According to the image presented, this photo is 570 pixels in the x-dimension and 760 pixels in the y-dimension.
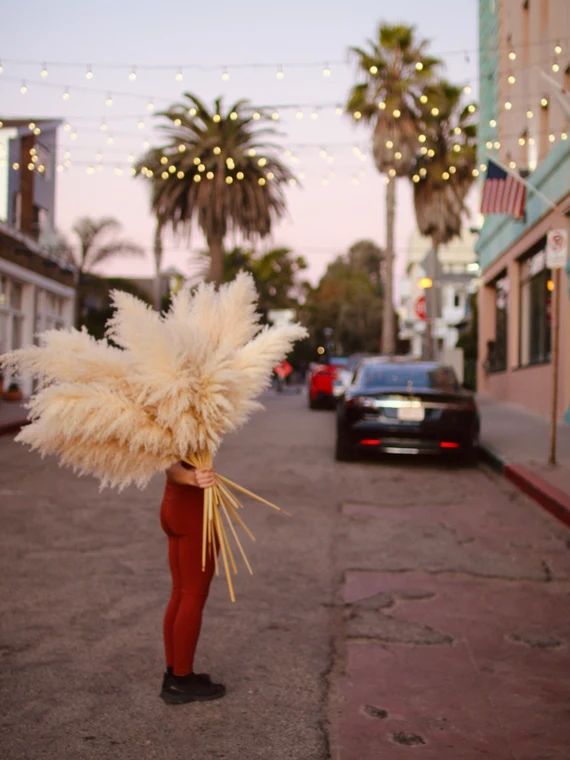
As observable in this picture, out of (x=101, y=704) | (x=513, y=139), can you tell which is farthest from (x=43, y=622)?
(x=513, y=139)

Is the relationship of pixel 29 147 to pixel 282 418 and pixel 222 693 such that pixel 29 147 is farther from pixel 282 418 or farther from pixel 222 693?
pixel 222 693

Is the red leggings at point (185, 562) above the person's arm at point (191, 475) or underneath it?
underneath

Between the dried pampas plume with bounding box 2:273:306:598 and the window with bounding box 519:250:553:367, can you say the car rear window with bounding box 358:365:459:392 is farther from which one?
the dried pampas plume with bounding box 2:273:306:598

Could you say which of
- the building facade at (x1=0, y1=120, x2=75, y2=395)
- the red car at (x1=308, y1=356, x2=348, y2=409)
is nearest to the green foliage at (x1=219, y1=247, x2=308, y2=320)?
the building facade at (x1=0, y1=120, x2=75, y2=395)

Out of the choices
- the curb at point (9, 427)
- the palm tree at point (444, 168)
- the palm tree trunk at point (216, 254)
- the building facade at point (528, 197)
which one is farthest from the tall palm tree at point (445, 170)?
the curb at point (9, 427)

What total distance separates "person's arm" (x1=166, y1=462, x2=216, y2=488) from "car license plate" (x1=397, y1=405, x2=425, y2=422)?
817 centimetres

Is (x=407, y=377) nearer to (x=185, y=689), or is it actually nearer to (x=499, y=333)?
(x=185, y=689)

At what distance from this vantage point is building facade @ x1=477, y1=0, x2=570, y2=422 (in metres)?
17.0

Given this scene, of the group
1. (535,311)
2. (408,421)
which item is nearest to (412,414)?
(408,421)

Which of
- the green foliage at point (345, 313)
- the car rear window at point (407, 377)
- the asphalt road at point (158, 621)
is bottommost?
the asphalt road at point (158, 621)

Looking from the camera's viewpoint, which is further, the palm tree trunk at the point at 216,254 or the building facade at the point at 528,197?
the palm tree trunk at the point at 216,254

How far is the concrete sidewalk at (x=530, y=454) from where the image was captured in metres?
8.97

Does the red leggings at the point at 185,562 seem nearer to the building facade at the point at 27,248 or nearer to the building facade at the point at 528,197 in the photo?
the building facade at the point at 528,197

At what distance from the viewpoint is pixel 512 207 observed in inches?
711
